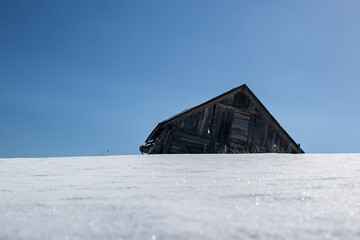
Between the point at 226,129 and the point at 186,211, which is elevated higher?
the point at 226,129

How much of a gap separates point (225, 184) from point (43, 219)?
102 centimetres

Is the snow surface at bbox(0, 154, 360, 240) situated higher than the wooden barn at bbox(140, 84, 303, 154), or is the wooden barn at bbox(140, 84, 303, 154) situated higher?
the wooden barn at bbox(140, 84, 303, 154)

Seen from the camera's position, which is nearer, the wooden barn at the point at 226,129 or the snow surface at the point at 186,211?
the snow surface at the point at 186,211

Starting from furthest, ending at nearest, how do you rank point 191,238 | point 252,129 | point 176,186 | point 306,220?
point 252,129 < point 176,186 < point 306,220 < point 191,238

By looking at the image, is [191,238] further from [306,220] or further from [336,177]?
[336,177]

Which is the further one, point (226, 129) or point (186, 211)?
point (226, 129)

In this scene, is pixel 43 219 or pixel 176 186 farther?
pixel 176 186

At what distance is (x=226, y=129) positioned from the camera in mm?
12953

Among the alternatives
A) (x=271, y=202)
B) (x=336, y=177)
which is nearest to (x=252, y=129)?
(x=336, y=177)

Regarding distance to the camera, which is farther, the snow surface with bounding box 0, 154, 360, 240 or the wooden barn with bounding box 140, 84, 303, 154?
the wooden barn with bounding box 140, 84, 303, 154

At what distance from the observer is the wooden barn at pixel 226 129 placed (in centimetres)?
1239

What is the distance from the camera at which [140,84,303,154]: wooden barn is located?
1239 cm

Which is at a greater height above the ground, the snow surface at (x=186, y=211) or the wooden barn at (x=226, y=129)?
the wooden barn at (x=226, y=129)

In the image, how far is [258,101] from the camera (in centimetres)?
1355
